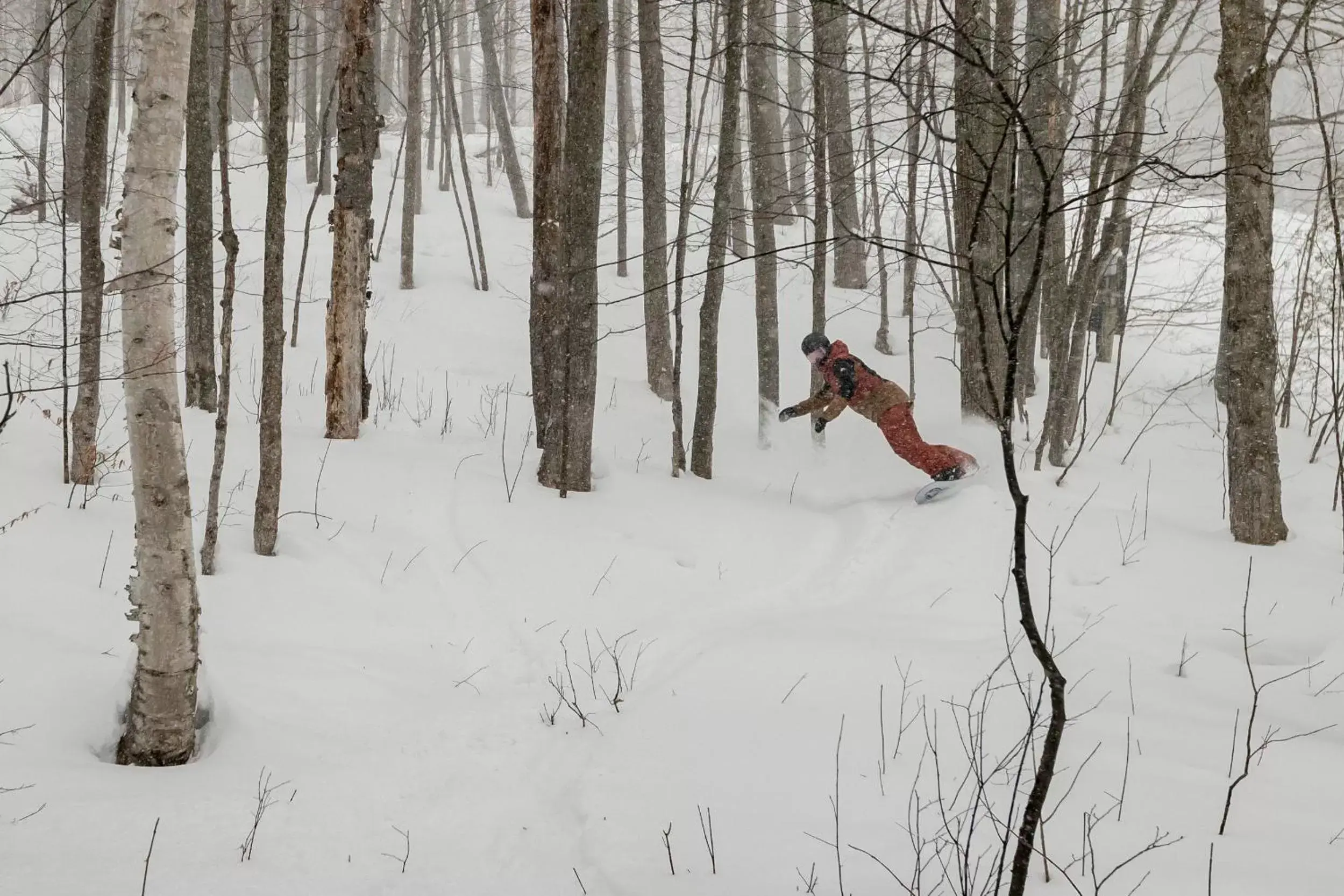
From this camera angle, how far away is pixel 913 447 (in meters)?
7.56

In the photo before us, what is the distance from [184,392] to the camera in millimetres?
8289

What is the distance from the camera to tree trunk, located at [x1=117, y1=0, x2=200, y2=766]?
314 centimetres

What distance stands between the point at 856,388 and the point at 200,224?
18.9 feet

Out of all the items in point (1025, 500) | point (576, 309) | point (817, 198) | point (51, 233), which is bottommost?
point (1025, 500)

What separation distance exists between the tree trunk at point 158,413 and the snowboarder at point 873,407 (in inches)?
216

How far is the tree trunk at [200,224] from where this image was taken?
738 centimetres

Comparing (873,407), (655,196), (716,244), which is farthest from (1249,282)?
(655,196)

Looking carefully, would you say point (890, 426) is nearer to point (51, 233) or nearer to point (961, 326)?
point (961, 326)

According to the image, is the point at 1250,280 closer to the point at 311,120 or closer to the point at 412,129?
the point at 412,129

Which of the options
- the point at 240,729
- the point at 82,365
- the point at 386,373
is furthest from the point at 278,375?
the point at 386,373

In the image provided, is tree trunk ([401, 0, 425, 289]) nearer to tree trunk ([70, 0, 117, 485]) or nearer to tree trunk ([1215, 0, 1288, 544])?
tree trunk ([70, 0, 117, 485])

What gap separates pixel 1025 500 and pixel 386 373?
955cm

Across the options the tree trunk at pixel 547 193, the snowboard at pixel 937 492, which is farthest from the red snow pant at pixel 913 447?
the tree trunk at pixel 547 193

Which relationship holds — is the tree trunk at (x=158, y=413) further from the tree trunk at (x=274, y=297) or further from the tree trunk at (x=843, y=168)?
the tree trunk at (x=843, y=168)
